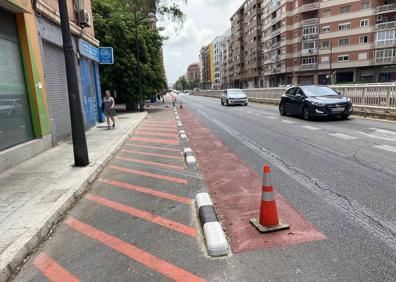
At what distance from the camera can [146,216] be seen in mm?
4387

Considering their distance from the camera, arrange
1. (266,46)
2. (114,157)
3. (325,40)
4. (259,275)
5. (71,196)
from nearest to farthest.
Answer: (259,275) → (71,196) → (114,157) → (325,40) → (266,46)

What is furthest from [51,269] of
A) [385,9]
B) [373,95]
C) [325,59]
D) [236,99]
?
[325,59]

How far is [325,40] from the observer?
59375mm

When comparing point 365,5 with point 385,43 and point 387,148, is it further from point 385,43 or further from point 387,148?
point 387,148

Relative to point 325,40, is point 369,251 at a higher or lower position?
lower

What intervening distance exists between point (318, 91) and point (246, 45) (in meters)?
86.7

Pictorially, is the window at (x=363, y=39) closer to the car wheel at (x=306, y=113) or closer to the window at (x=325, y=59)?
the window at (x=325, y=59)

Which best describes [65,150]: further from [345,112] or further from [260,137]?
[345,112]

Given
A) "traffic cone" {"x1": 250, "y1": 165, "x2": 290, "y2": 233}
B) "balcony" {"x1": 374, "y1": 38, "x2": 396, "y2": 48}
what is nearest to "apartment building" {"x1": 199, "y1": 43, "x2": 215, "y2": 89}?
"balcony" {"x1": 374, "y1": 38, "x2": 396, "y2": 48}

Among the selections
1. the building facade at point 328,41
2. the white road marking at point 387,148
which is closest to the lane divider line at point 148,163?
the white road marking at point 387,148

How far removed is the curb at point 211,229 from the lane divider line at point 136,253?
42cm

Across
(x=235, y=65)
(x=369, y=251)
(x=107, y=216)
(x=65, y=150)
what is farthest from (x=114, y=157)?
(x=235, y=65)

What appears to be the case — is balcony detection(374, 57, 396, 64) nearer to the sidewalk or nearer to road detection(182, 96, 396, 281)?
road detection(182, 96, 396, 281)

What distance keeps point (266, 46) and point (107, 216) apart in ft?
263
